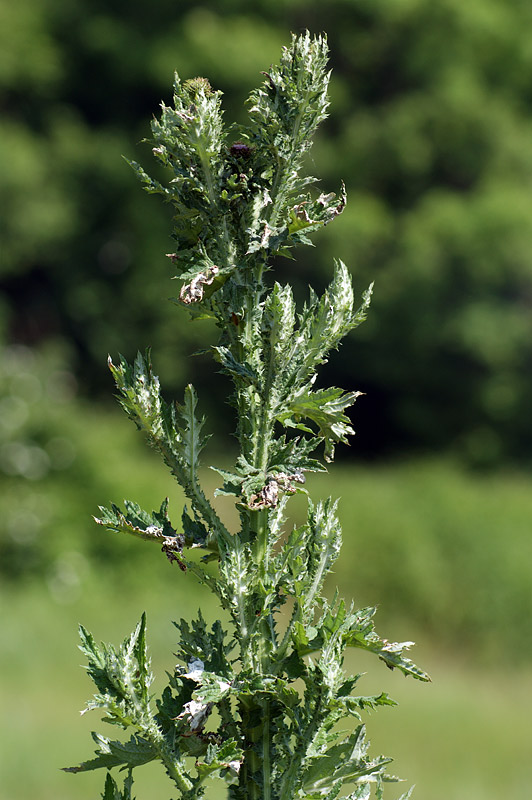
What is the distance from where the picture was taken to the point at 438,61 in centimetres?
1116

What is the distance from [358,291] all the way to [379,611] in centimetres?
431

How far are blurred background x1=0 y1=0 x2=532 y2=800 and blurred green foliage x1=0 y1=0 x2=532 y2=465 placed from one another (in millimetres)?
28

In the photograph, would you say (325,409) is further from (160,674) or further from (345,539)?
(345,539)

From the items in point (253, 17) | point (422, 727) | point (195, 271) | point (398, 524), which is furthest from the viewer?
point (253, 17)

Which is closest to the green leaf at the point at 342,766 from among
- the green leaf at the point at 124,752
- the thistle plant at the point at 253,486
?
the thistle plant at the point at 253,486

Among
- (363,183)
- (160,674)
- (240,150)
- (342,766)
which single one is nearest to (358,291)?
(363,183)

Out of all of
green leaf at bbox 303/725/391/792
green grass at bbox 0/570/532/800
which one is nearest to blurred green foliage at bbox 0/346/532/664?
green grass at bbox 0/570/532/800

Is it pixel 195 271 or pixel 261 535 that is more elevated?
pixel 195 271

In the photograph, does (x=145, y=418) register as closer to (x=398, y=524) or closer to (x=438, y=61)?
(x=398, y=524)

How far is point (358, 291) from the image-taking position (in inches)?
418

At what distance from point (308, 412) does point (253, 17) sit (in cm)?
1129

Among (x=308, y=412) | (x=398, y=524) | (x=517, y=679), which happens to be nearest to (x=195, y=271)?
(x=308, y=412)

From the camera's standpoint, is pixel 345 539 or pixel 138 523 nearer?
pixel 138 523

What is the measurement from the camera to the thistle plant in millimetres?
1232
